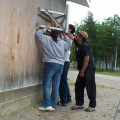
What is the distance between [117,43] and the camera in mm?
35750

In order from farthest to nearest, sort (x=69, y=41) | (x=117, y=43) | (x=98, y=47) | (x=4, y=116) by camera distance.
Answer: (x=98, y=47)
(x=117, y=43)
(x=69, y=41)
(x=4, y=116)

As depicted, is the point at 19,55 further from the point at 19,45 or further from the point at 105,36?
the point at 105,36

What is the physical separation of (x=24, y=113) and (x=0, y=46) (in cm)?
145

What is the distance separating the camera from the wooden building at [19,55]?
3213 mm

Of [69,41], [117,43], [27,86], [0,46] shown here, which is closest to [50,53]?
[69,41]

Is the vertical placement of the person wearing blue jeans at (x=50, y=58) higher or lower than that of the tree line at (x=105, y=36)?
lower

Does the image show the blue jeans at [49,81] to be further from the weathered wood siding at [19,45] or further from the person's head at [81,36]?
the person's head at [81,36]

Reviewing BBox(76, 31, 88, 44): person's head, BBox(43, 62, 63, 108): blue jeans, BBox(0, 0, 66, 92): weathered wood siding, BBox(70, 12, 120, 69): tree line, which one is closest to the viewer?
BBox(0, 0, 66, 92): weathered wood siding

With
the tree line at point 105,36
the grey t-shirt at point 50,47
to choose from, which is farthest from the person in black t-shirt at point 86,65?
the tree line at point 105,36

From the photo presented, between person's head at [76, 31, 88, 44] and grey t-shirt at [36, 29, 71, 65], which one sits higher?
person's head at [76, 31, 88, 44]

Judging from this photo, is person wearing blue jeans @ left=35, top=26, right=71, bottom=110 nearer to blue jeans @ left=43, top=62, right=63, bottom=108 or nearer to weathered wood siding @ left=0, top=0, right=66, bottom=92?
blue jeans @ left=43, top=62, right=63, bottom=108

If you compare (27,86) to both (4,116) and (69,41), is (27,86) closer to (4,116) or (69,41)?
(4,116)

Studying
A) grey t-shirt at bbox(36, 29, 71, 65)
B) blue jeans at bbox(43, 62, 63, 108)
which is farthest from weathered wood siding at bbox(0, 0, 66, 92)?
blue jeans at bbox(43, 62, 63, 108)

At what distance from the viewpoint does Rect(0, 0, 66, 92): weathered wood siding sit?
3.20 meters
